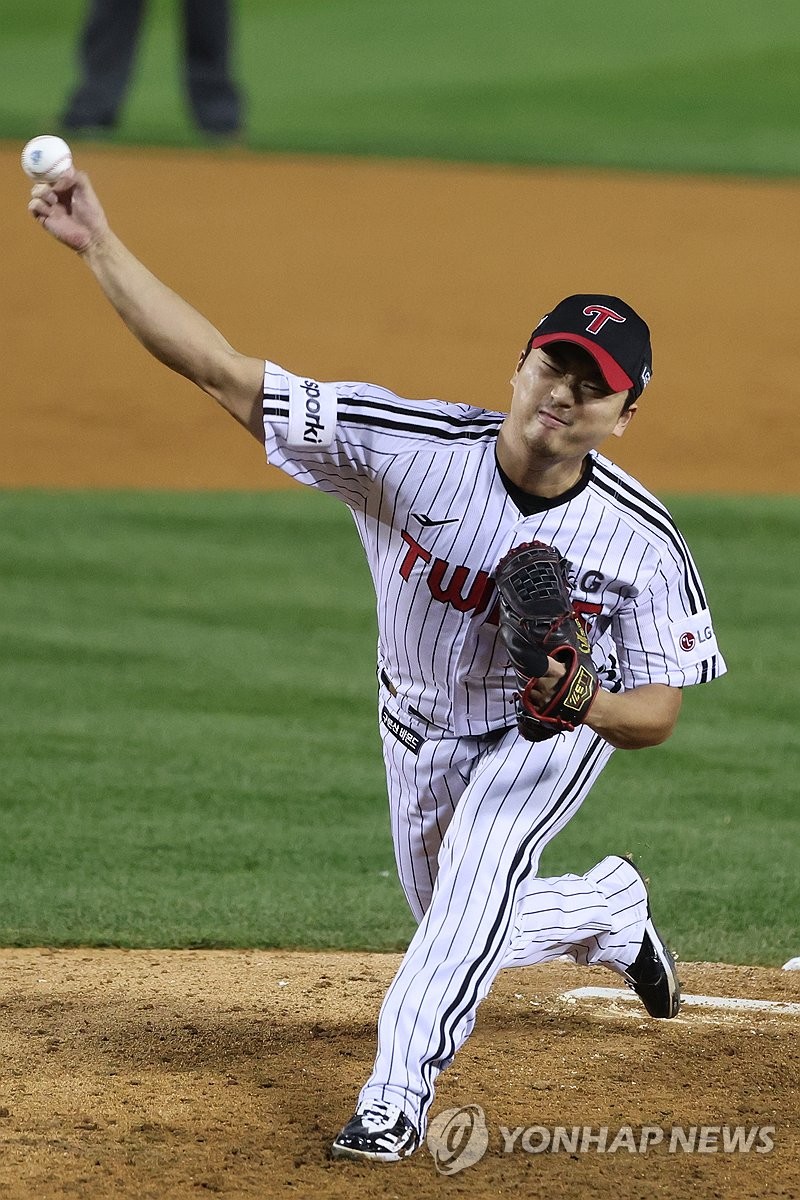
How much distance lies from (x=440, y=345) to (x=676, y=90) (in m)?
10.5

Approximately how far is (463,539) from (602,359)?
441mm

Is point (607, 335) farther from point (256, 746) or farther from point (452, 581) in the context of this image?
point (256, 746)

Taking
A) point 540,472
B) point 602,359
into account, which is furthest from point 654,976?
point 602,359

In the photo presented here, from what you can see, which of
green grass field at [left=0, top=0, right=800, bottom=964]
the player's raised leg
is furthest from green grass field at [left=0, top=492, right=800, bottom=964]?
the player's raised leg

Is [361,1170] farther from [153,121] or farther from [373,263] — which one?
[153,121]

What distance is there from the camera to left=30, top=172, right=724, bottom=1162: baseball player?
343 centimetres

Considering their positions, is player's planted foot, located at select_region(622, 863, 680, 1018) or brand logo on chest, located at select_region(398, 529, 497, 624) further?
player's planted foot, located at select_region(622, 863, 680, 1018)

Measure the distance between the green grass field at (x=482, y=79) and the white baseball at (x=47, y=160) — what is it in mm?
12856

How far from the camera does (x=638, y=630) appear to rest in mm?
3723

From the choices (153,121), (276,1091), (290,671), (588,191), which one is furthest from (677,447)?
(153,121)

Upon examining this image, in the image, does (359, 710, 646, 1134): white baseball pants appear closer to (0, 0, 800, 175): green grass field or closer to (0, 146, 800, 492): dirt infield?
(0, 146, 800, 492): dirt infield

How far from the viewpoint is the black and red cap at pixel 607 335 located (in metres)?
3.51

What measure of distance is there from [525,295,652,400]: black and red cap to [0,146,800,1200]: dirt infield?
4.90 ft

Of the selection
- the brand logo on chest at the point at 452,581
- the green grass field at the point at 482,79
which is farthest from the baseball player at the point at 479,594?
the green grass field at the point at 482,79
